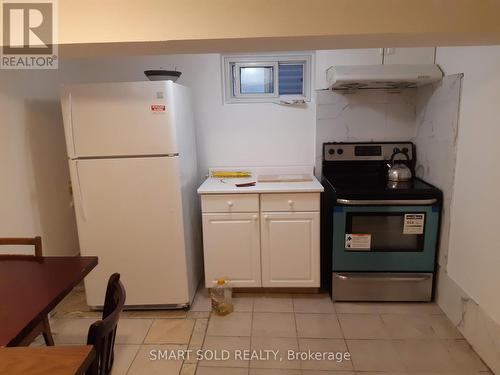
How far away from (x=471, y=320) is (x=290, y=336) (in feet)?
3.48

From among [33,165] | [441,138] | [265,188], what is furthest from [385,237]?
[33,165]

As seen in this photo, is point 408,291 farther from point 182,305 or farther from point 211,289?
point 182,305

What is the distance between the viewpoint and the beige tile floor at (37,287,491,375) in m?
1.85

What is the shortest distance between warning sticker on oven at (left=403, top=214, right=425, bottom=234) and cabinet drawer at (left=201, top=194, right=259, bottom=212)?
1037 millimetres

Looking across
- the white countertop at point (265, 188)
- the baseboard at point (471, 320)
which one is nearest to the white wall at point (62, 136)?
the white countertop at point (265, 188)

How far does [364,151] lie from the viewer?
2.79m

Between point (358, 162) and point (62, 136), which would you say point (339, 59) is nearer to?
point (358, 162)

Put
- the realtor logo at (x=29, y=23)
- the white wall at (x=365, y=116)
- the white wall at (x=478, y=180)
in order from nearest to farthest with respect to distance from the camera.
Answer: the realtor logo at (x=29, y=23), the white wall at (x=478, y=180), the white wall at (x=365, y=116)

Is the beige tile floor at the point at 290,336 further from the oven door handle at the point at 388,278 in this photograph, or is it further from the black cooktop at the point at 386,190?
the black cooktop at the point at 386,190

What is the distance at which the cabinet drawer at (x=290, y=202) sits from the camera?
2.37 meters

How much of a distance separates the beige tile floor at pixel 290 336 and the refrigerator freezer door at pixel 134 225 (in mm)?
191

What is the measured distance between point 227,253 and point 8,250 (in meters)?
1.38

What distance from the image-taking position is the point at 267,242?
2.46 metres

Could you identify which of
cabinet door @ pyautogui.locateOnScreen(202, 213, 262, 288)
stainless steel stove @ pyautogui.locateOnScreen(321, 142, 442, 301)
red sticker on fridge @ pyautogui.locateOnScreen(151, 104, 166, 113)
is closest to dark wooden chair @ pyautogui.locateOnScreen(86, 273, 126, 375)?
red sticker on fridge @ pyautogui.locateOnScreen(151, 104, 166, 113)
